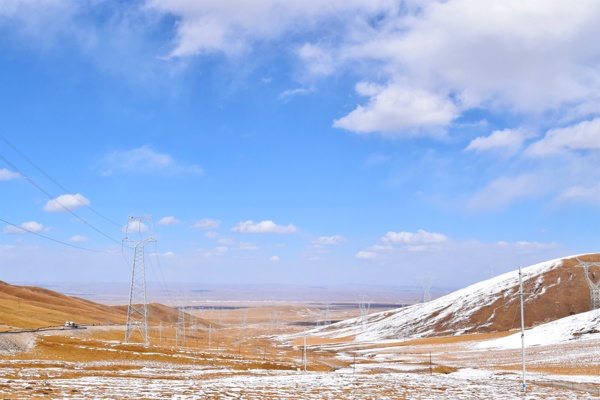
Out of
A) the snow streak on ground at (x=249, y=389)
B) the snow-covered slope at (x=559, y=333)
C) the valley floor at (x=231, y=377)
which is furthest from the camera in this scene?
the snow-covered slope at (x=559, y=333)

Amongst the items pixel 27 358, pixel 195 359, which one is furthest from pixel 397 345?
pixel 27 358

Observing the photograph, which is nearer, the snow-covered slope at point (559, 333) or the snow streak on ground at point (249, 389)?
the snow streak on ground at point (249, 389)

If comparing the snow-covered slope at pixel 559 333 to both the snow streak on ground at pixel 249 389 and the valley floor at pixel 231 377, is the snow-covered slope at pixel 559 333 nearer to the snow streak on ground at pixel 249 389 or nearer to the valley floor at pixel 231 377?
the valley floor at pixel 231 377

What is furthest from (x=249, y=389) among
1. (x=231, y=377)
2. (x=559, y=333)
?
(x=559, y=333)

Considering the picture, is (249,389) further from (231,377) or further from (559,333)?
(559,333)

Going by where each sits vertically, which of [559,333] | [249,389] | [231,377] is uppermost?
[249,389]

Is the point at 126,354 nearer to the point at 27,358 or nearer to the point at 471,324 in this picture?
the point at 27,358

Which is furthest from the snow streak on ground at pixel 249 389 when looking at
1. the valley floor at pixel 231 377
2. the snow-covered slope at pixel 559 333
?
the snow-covered slope at pixel 559 333

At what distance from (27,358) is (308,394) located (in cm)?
4153

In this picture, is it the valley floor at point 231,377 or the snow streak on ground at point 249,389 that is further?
the valley floor at point 231,377

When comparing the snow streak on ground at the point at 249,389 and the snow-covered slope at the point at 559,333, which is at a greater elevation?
the snow streak on ground at the point at 249,389

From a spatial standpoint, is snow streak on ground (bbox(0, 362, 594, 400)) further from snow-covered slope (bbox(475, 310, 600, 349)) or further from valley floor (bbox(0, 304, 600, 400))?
snow-covered slope (bbox(475, 310, 600, 349))

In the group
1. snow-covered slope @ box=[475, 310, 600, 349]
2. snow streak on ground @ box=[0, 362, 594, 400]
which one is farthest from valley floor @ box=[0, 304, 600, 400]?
snow-covered slope @ box=[475, 310, 600, 349]

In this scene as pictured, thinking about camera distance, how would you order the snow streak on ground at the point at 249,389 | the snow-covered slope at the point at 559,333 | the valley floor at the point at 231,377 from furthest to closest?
the snow-covered slope at the point at 559,333
the valley floor at the point at 231,377
the snow streak on ground at the point at 249,389
